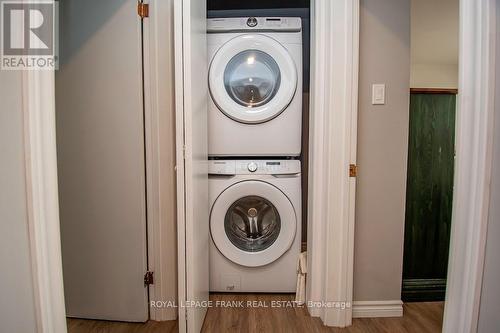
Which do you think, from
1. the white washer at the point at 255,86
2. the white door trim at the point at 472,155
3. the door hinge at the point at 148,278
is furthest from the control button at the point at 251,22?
the door hinge at the point at 148,278

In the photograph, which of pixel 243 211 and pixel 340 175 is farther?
pixel 243 211

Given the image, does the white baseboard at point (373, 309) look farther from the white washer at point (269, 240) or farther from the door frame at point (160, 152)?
the door frame at point (160, 152)

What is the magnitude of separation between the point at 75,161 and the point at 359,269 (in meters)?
1.71

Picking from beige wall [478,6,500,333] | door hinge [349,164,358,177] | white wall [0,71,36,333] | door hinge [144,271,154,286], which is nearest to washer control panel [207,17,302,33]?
door hinge [349,164,358,177]

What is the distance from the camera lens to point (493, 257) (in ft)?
2.31

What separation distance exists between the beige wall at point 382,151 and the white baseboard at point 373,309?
0.03 meters

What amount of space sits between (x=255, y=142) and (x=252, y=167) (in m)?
0.17

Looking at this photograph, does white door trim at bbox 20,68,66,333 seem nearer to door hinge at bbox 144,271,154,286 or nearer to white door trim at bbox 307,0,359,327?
door hinge at bbox 144,271,154,286

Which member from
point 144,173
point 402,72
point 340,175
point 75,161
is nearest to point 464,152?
point 340,175

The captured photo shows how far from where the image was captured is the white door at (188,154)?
1.04m

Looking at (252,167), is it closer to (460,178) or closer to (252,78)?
(252,78)

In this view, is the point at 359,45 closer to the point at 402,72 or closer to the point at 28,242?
the point at 402,72

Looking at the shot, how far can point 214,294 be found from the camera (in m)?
1.64

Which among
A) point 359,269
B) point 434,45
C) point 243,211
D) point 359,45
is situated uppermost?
point 434,45
